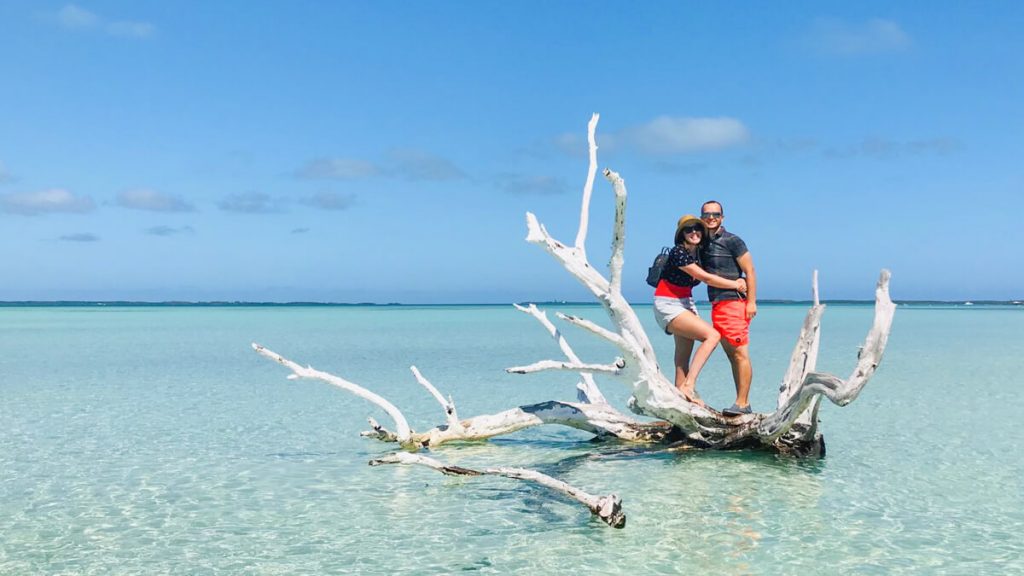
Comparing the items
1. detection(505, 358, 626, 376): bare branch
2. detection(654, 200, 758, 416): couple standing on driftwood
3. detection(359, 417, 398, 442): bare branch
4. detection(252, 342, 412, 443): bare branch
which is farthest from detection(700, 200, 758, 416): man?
detection(359, 417, 398, 442): bare branch

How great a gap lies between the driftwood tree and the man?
1.78 ft

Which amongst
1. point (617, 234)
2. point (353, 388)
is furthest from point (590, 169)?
point (353, 388)

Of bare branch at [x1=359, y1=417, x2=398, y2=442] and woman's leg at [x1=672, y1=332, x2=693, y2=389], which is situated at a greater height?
woman's leg at [x1=672, y1=332, x2=693, y2=389]

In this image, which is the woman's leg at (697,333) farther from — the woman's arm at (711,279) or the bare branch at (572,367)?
the bare branch at (572,367)

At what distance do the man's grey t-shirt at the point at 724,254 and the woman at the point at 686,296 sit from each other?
81mm

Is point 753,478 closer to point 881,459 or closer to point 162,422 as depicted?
point 881,459

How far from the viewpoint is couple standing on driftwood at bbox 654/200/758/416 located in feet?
28.2

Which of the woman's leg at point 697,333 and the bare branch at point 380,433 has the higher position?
the woman's leg at point 697,333

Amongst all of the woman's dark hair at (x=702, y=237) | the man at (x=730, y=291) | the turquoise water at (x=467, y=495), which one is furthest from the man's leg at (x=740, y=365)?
the woman's dark hair at (x=702, y=237)

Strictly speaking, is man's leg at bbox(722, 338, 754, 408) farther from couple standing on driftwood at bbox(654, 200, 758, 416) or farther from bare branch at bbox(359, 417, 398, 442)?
bare branch at bbox(359, 417, 398, 442)

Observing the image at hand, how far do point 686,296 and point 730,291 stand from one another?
482mm

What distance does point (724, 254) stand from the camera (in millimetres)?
8641

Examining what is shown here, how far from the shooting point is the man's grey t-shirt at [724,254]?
8.61 m

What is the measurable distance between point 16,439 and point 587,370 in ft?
24.3
